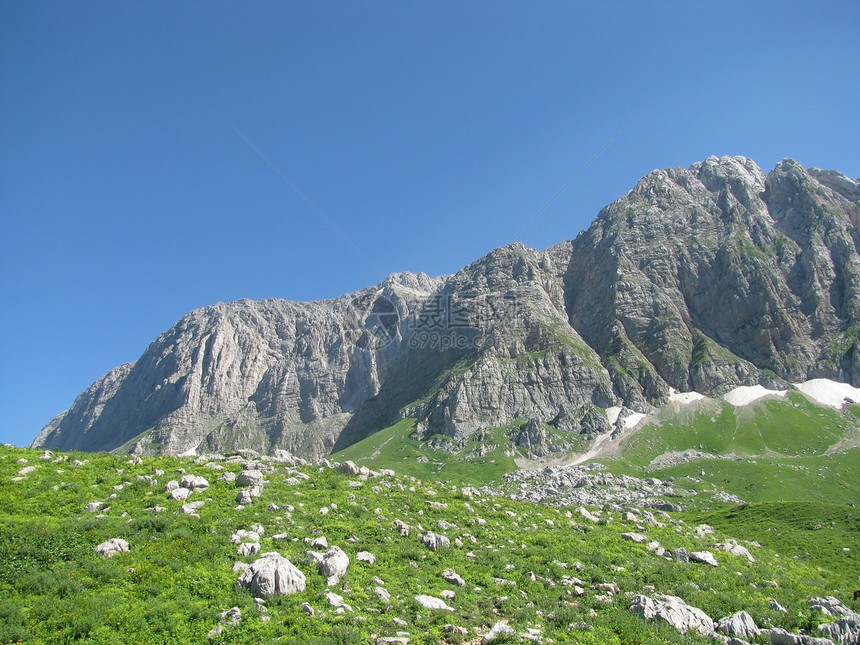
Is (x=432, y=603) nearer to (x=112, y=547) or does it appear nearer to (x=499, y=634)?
(x=499, y=634)

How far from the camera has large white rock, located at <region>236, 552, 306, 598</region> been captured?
1678 cm

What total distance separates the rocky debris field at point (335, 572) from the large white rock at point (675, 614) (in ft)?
0.21

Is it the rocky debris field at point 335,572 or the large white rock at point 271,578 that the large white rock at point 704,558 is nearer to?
the rocky debris field at point 335,572

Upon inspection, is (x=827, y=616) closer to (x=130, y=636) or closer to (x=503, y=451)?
(x=130, y=636)

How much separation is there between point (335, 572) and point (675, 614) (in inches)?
503

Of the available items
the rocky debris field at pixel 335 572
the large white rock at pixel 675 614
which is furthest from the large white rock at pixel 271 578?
the large white rock at pixel 675 614

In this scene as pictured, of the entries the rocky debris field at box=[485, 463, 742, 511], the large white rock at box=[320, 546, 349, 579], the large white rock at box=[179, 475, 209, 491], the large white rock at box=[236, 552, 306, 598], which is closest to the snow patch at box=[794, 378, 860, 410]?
the rocky debris field at box=[485, 463, 742, 511]

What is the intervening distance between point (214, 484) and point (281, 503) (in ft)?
16.0

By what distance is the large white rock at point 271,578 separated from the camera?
55.1ft

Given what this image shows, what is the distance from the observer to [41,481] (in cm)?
2494

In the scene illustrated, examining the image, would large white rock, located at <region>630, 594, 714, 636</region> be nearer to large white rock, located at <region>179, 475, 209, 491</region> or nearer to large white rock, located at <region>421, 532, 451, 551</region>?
large white rock, located at <region>421, 532, 451, 551</region>

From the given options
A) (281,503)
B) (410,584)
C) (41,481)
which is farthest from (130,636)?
(41,481)

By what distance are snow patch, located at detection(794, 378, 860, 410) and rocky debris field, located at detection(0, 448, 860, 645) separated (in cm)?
20163

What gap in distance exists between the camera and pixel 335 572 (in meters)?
18.6
